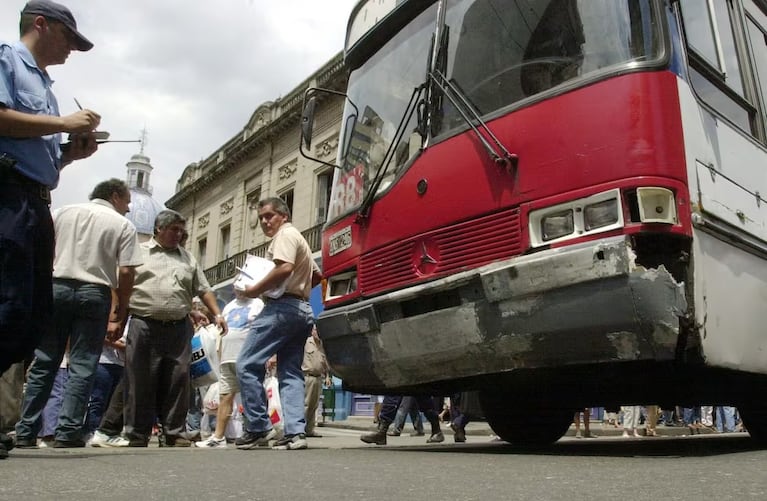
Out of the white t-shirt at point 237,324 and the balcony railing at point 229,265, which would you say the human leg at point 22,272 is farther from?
the balcony railing at point 229,265

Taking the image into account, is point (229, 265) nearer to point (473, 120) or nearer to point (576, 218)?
point (473, 120)

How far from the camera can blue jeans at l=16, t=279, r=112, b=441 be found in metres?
4.62

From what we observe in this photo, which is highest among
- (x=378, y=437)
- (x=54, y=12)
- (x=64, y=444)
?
(x=54, y=12)

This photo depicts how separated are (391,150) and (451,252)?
0.93 m

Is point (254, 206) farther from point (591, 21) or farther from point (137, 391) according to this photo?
point (591, 21)

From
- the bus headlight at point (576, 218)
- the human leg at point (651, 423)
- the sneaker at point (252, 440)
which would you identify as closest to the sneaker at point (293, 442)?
the sneaker at point (252, 440)

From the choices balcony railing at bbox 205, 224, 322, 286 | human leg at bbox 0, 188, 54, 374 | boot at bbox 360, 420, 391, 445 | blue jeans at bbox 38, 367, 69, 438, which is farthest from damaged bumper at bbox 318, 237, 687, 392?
balcony railing at bbox 205, 224, 322, 286

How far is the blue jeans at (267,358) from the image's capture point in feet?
16.8

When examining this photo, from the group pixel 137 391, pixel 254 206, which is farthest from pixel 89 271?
pixel 254 206

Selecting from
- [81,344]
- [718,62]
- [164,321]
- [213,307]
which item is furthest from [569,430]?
[81,344]

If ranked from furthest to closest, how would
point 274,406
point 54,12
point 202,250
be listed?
point 202,250 < point 274,406 < point 54,12

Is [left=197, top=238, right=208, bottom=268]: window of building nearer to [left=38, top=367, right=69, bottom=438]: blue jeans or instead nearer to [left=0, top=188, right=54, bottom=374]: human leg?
[left=38, top=367, right=69, bottom=438]: blue jeans

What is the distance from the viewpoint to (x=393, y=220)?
4461 millimetres

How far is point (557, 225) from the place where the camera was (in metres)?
3.64
